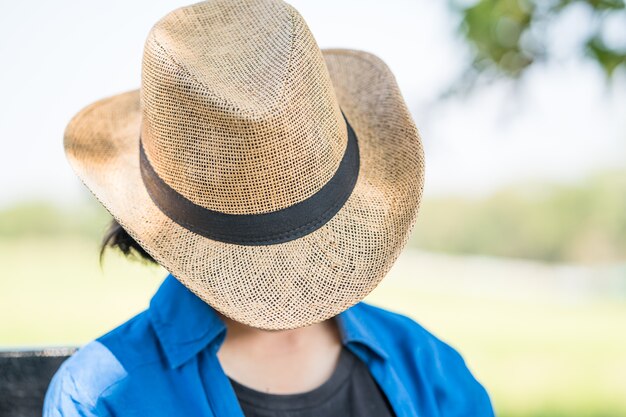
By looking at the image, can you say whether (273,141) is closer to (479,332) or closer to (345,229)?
(345,229)

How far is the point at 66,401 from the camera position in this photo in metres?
1.53

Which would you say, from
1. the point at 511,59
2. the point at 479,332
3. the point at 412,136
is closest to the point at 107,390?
the point at 412,136

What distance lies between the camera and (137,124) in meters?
1.83

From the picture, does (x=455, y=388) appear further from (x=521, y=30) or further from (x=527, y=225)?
(x=527, y=225)

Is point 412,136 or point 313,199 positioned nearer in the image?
point 313,199

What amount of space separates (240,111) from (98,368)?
22.2 inches

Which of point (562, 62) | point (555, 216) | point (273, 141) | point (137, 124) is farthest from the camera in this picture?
point (555, 216)

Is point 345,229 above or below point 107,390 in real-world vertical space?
above

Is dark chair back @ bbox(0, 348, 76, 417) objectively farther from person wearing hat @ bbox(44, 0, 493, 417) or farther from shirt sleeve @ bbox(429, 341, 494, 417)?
shirt sleeve @ bbox(429, 341, 494, 417)

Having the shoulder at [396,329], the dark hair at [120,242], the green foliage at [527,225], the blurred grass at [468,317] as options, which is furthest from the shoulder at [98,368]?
the green foliage at [527,225]

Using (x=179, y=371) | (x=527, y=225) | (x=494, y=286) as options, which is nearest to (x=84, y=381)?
(x=179, y=371)

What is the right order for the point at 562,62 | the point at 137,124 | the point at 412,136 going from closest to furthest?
1. the point at 412,136
2. the point at 137,124
3. the point at 562,62

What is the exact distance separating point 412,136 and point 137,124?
60 cm

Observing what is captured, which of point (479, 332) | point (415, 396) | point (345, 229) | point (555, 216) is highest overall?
point (345, 229)
